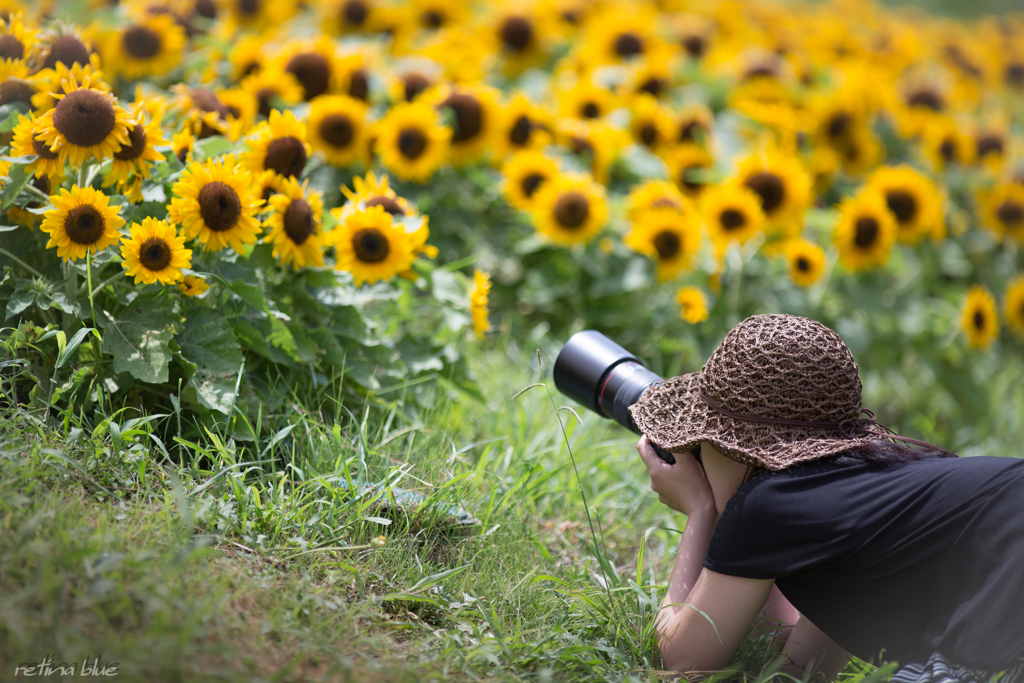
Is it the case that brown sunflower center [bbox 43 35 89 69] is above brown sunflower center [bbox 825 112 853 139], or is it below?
above

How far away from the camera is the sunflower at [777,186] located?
342 centimetres

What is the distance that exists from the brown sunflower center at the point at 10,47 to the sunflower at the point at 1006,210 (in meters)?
4.22

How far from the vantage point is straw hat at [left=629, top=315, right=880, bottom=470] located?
158 centimetres

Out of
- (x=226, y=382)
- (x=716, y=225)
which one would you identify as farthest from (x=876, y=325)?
(x=226, y=382)

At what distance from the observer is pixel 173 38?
10.8 feet

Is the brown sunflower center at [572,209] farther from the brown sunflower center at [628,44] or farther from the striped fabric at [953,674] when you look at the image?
the striped fabric at [953,674]

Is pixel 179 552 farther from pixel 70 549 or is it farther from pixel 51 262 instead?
pixel 51 262

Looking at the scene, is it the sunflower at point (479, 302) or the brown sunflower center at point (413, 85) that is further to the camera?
the brown sunflower center at point (413, 85)

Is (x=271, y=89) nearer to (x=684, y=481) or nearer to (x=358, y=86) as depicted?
(x=358, y=86)

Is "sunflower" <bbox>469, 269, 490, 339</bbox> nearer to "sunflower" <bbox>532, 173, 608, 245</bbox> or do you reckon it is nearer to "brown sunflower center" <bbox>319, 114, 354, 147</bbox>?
"sunflower" <bbox>532, 173, 608, 245</bbox>

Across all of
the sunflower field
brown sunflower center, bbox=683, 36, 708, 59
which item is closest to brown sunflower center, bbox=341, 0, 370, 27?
the sunflower field

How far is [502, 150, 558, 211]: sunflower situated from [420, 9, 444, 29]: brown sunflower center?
183cm

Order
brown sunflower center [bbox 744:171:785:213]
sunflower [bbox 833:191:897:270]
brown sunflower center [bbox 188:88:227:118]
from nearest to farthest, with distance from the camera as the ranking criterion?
brown sunflower center [bbox 188:88:227:118] < brown sunflower center [bbox 744:171:785:213] < sunflower [bbox 833:191:897:270]

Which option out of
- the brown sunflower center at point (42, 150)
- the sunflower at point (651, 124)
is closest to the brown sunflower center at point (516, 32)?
the sunflower at point (651, 124)
